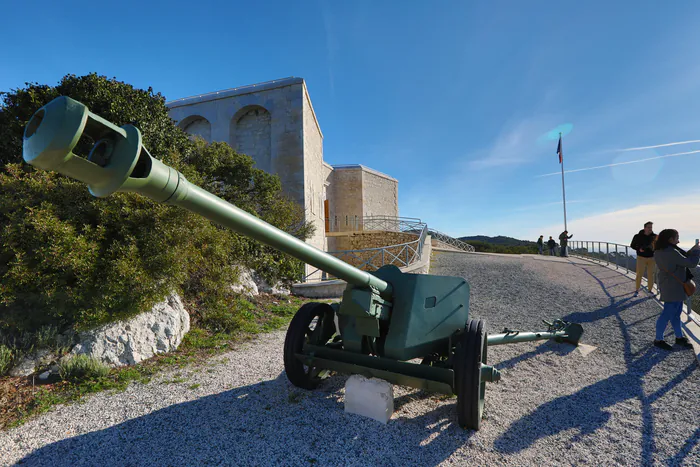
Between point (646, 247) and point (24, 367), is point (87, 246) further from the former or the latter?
point (646, 247)

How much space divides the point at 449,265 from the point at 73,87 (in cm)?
1325

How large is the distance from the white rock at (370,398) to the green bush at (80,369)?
3.26 m

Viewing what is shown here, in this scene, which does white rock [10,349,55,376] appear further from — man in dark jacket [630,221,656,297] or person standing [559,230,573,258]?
person standing [559,230,573,258]

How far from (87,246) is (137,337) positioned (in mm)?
1455

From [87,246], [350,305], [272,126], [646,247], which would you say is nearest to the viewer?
[350,305]

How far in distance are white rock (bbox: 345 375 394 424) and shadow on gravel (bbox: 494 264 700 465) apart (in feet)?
3.23

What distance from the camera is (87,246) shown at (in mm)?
4383

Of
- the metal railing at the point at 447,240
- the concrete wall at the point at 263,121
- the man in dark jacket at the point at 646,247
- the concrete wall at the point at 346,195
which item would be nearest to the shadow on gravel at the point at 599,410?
the man in dark jacket at the point at 646,247

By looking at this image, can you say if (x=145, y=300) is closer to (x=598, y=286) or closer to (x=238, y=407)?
(x=238, y=407)

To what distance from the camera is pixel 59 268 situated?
4293mm

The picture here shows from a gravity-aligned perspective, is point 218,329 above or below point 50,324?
below

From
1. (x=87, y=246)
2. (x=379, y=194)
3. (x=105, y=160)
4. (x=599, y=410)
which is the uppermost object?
(x=379, y=194)

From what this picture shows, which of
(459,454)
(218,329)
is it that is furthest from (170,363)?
(459,454)

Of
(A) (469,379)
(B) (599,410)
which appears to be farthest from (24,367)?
(B) (599,410)
